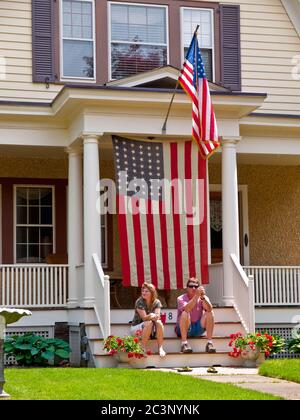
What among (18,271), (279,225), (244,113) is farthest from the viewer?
(279,225)

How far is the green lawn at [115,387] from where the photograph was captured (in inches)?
384

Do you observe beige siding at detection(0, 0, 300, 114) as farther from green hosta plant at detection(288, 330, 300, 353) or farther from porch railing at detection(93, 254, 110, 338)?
porch railing at detection(93, 254, 110, 338)

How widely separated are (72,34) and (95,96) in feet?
9.06

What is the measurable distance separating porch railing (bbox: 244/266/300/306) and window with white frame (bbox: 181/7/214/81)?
13.1 ft

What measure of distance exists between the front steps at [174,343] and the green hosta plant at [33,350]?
2.13 ft

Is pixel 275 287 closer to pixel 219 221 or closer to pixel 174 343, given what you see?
pixel 219 221

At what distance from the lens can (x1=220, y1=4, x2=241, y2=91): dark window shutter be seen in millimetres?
18094

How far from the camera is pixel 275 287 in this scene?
55.9 ft

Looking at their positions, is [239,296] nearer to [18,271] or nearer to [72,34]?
[18,271]

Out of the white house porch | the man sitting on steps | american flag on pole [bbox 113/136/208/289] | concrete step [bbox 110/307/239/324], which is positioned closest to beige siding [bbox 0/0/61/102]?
the white house porch

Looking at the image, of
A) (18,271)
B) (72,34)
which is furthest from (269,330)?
(72,34)

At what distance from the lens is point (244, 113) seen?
1619cm

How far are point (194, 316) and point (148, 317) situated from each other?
972 mm
